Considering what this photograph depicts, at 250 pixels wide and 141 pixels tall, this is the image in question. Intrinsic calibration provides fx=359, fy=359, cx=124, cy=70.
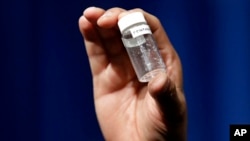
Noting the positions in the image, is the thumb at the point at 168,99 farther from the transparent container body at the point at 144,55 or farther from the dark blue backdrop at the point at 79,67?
the dark blue backdrop at the point at 79,67

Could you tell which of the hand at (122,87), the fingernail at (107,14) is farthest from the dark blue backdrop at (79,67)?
the fingernail at (107,14)

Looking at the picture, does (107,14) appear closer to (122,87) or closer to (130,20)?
(130,20)

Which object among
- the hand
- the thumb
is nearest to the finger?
the hand

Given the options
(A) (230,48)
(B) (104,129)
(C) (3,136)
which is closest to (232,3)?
(A) (230,48)

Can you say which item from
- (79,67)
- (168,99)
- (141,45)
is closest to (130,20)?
(141,45)

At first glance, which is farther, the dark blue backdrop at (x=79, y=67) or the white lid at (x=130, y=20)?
the dark blue backdrop at (x=79, y=67)

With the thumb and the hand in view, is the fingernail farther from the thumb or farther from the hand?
the thumb
